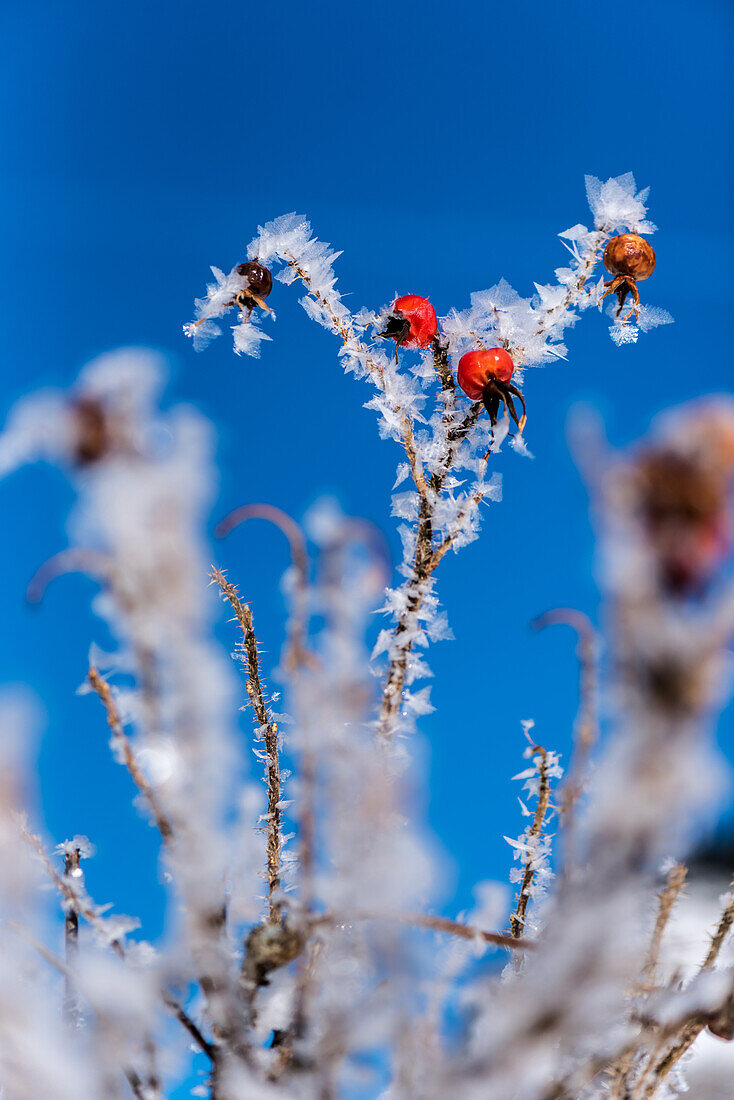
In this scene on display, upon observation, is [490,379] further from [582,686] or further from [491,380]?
[582,686]

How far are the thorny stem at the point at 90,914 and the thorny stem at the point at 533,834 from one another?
0.23 meters

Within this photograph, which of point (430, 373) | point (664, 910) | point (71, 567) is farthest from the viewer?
point (430, 373)

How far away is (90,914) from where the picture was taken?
380 mm

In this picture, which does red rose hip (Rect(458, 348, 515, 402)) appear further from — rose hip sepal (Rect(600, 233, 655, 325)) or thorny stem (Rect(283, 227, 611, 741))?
rose hip sepal (Rect(600, 233, 655, 325))

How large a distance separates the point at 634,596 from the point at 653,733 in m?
0.04

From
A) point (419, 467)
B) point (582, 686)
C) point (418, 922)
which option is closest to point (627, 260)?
point (419, 467)

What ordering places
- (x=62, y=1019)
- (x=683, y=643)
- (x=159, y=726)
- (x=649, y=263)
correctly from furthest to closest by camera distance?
(x=649, y=263) → (x=62, y=1019) → (x=159, y=726) → (x=683, y=643)

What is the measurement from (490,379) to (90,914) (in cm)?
40

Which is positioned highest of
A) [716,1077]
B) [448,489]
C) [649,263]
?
[649,263]

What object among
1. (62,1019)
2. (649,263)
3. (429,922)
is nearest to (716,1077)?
(429,922)

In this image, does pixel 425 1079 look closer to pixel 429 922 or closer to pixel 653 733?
pixel 429 922

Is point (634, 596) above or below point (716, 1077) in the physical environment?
above

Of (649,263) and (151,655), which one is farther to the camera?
(649,263)

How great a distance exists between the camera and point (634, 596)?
7.6 inches
